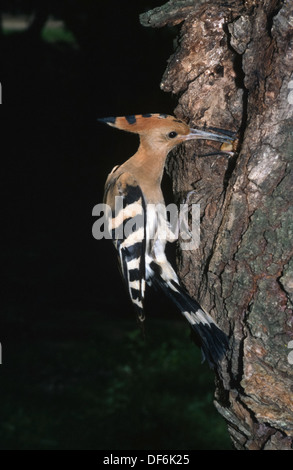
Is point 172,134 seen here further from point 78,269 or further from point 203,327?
point 78,269

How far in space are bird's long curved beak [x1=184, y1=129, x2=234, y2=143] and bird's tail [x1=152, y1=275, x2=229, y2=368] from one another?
653mm

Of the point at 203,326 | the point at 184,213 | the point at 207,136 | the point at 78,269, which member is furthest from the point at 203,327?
the point at 78,269

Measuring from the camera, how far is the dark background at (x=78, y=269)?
4.22m

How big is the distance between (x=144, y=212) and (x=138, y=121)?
422mm

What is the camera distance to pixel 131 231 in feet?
8.22

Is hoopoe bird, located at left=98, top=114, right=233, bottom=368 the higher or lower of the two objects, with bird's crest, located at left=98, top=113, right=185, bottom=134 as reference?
lower

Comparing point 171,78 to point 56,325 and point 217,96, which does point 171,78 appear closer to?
point 217,96

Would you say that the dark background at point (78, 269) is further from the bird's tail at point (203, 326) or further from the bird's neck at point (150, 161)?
the bird's tail at point (203, 326)

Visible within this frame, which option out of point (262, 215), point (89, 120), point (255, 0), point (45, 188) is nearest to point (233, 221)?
point (262, 215)

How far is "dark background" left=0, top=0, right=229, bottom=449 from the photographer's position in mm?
4223

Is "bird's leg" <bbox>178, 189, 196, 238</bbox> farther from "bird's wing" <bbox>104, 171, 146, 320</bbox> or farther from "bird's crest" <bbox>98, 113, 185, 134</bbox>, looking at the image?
"bird's crest" <bbox>98, 113, 185, 134</bbox>

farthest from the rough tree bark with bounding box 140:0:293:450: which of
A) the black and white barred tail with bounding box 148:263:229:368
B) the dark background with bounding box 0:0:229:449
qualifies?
the dark background with bounding box 0:0:229:449

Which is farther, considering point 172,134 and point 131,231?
point 131,231

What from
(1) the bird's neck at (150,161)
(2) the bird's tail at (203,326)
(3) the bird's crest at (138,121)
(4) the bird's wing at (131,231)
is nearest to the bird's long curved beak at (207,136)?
(3) the bird's crest at (138,121)
